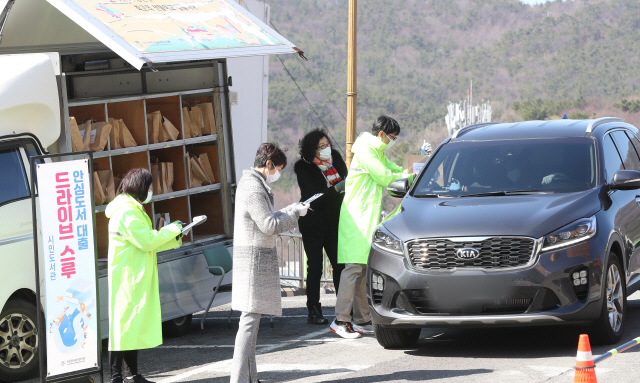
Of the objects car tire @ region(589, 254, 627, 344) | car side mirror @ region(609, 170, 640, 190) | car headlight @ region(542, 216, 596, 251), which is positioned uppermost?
car side mirror @ region(609, 170, 640, 190)

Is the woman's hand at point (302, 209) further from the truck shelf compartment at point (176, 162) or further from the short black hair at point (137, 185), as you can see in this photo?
the truck shelf compartment at point (176, 162)

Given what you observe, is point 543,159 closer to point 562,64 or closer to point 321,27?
point 562,64

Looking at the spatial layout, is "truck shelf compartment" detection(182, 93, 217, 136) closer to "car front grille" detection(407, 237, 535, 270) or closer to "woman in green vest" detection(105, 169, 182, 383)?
"woman in green vest" detection(105, 169, 182, 383)

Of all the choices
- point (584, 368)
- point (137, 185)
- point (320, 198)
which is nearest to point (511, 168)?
point (320, 198)

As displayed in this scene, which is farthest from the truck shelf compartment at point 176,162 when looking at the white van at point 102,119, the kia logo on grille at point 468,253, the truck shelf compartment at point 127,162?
the kia logo on grille at point 468,253

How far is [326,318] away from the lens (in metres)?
9.09

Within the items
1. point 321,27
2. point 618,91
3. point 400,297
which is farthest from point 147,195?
point 321,27

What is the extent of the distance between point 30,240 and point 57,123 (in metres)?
1.02

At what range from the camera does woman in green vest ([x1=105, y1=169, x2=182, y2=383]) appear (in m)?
5.79

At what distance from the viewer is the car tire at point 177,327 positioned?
338 inches

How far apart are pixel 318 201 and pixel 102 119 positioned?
2.33 metres

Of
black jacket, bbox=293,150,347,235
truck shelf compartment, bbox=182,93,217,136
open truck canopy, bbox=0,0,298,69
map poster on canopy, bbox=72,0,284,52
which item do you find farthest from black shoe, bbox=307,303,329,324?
map poster on canopy, bbox=72,0,284,52

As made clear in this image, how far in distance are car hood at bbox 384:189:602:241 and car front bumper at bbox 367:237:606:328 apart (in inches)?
10.2

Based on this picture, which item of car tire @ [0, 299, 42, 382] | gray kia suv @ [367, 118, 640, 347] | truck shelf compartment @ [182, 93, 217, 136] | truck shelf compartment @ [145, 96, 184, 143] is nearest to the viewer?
gray kia suv @ [367, 118, 640, 347]
